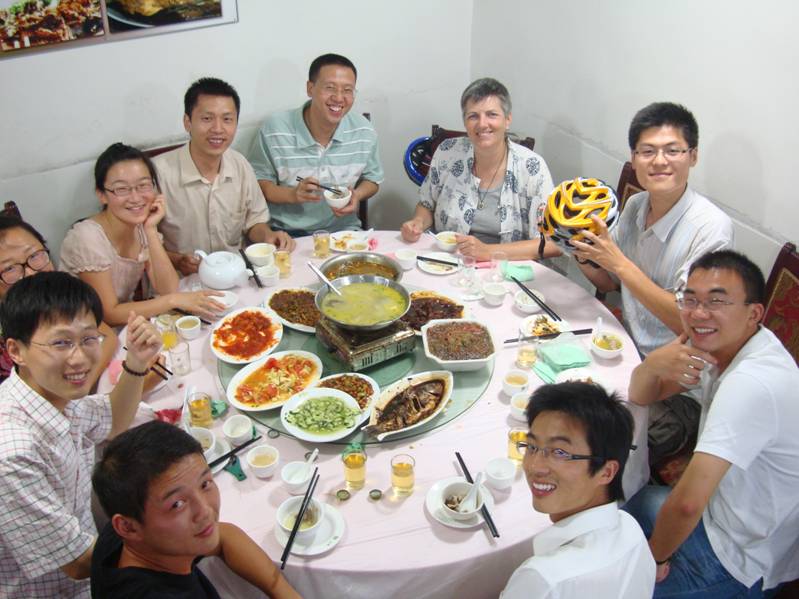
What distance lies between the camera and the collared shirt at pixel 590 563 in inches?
61.1

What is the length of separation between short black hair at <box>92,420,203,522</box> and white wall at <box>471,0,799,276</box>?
305 centimetres

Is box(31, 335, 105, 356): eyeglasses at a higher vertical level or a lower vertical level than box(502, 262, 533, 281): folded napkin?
higher

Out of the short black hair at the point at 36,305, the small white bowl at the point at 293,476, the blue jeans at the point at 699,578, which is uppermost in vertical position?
the short black hair at the point at 36,305

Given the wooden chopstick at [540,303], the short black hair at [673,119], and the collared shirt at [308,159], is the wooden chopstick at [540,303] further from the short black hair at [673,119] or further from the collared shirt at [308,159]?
the collared shirt at [308,159]

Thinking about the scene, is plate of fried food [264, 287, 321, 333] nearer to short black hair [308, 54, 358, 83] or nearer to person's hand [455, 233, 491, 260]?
person's hand [455, 233, 491, 260]

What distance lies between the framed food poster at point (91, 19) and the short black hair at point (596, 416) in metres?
3.50

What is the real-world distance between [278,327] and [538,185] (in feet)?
6.17

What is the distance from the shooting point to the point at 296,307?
3023 millimetres

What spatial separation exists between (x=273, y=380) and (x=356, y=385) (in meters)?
0.35

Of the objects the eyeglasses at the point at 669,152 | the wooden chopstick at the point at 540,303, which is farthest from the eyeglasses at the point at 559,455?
the eyeglasses at the point at 669,152

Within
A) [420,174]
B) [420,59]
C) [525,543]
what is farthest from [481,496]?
[420,59]

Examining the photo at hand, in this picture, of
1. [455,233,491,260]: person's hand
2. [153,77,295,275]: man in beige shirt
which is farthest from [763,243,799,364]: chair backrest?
[153,77,295,275]: man in beige shirt

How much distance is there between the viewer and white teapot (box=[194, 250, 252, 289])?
3.14 m

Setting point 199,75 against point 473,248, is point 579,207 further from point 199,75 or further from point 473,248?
point 199,75
